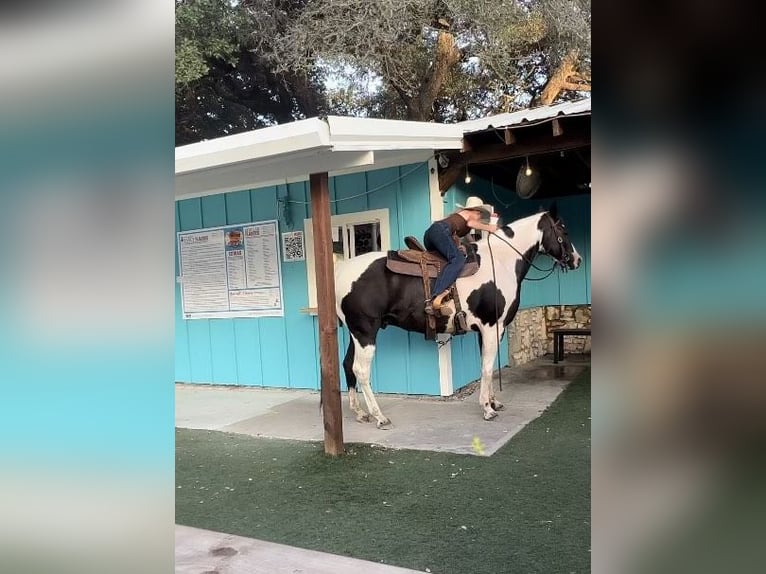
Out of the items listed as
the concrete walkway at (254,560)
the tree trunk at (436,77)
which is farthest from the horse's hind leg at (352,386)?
the tree trunk at (436,77)

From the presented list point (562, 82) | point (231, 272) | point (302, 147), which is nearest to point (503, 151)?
point (302, 147)

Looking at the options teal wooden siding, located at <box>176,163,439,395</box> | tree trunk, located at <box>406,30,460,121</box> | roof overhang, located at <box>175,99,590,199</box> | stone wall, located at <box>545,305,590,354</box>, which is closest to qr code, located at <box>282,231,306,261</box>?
teal wooden siding, located at <box>176,163,439,395</box>

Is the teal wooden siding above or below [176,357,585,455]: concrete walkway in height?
above

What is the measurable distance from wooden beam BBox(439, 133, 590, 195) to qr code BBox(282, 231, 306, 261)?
1949 millimetres

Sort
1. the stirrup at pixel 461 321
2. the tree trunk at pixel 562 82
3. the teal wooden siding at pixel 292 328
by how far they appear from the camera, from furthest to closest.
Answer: the tree trunk at pixel 562 82 < the teal wooden siding at pixel 292 328 < the stirrup at pixel 461 321

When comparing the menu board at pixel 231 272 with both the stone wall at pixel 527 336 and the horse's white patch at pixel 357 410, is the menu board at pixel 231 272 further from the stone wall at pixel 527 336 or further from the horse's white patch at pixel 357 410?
the stone wall at pixel 527 336

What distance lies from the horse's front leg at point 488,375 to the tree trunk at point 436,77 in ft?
27.9

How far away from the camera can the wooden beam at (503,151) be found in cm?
548

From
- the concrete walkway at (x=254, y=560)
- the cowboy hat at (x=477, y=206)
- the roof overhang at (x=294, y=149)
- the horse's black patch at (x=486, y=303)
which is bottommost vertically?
the concrete walkway at (x=254, y=560)

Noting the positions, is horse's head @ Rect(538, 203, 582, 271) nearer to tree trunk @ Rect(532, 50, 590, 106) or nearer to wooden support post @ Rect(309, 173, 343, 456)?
wooden support post @ Rect(309, 173, 343, 456)

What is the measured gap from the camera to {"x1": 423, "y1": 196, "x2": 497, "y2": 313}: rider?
17.9 feet
